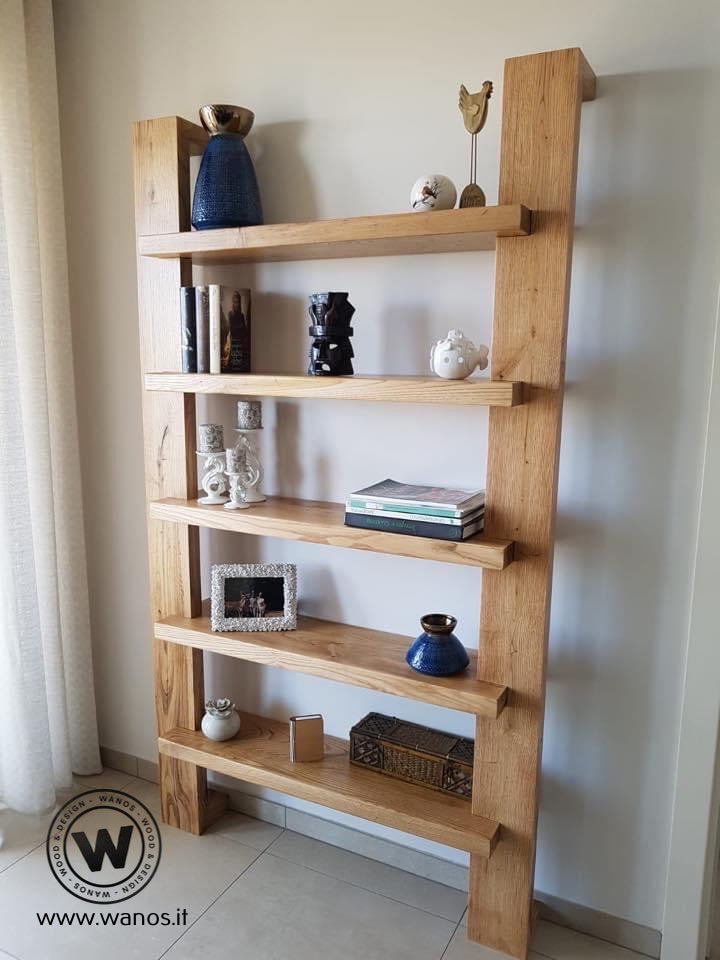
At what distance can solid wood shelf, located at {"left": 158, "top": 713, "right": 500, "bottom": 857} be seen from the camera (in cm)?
159

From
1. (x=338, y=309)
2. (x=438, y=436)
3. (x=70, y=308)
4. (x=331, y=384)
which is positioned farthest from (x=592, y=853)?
(x=70, y=308)

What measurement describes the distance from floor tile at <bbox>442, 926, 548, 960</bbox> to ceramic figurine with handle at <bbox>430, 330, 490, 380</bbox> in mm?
1279

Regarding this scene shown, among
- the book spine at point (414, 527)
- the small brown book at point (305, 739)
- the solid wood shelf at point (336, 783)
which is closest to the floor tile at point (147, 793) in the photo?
the solid wood shelf at point (336, 783)

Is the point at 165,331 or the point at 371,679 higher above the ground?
the point at 165,331

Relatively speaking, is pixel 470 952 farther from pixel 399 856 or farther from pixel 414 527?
pixel 414 527

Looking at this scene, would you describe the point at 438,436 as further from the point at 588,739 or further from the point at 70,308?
the point at 70,308

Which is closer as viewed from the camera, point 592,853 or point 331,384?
point 331,384

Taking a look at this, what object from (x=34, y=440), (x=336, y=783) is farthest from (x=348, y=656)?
(x=34, y=440)

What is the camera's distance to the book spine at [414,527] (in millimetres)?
1452

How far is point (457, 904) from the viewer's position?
177 cm

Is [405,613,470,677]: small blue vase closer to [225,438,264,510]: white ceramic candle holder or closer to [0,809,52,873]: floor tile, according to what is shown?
[225,438,264,510]: white ceramic candle holder

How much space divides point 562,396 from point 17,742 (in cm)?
171

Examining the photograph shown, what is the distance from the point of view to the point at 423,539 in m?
1.47

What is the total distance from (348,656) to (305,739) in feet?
1.00
